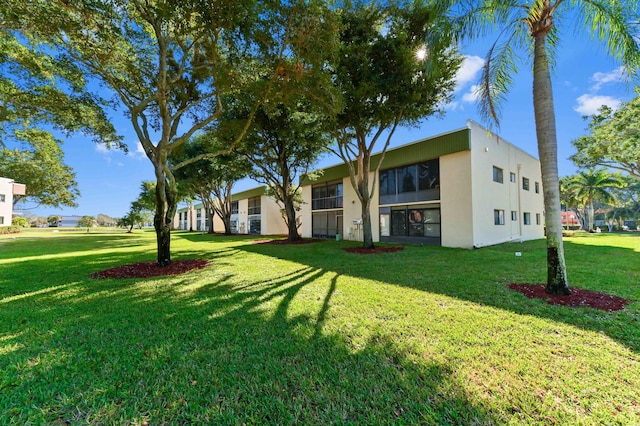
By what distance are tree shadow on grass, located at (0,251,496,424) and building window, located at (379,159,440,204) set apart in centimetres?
1283

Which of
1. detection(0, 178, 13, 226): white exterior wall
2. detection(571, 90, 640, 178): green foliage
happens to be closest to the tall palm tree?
detection(571, 90, 640, 178): green foliage

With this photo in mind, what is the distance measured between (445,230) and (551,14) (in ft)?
35.1

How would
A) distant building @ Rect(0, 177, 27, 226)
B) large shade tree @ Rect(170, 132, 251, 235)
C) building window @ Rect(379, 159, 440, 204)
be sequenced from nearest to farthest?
1. building window @ Rect(379, 159, 440, 204)
2. large shade tree @ Rect(170, 132, 251, 235)
3. distant building @ Rect(0, 177, 27, 226)

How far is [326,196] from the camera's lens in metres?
23.0

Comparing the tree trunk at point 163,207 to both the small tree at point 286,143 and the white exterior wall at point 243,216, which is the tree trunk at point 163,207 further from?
the white exterior wall at point 243,216

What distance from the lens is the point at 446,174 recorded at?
1444 cm

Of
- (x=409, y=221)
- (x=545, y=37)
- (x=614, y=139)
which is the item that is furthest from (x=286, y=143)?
(x=614, y=139)

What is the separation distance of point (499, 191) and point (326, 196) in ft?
40.7

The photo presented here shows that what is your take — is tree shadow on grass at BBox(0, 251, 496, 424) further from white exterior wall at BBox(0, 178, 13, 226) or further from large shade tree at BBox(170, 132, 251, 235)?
white exterior wall at BBox(0, 178, 13, 226)

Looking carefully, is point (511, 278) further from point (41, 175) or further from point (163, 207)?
point (41, 175)

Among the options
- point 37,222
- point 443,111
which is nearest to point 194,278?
point 443,111

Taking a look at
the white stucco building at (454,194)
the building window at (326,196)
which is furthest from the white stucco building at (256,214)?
the white stucco building at (454,194)

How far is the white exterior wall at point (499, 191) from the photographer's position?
13695mm

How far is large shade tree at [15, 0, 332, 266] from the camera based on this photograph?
6.38 m
